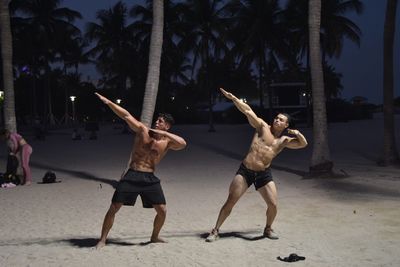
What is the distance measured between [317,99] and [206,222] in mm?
6635

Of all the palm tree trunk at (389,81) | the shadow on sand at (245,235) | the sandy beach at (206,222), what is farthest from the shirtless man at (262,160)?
the palm tree trunk at (389,81)

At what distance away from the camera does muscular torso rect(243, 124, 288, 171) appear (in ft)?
21.2

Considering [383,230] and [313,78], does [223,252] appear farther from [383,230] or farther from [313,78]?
[313,78]

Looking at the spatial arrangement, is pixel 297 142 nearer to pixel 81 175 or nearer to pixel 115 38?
pixel 81 175

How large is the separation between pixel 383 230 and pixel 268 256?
2193 mm

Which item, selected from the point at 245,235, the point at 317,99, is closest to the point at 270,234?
the point at 245,235

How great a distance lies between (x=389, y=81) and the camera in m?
15.8

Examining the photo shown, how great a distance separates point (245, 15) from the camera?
40.5 metres

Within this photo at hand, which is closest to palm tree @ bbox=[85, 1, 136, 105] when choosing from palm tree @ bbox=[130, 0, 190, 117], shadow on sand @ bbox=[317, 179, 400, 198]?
palm tree @ bbox=[130, 0, 190, 117]

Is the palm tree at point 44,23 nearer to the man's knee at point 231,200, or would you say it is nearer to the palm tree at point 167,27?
the palm tree at point 167,27

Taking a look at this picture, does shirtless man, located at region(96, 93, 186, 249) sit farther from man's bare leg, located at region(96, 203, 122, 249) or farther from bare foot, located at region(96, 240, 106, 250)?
bare foot, located at region(96, 240, 106, 250)

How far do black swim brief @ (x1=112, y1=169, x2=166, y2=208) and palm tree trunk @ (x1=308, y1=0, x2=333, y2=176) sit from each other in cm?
809

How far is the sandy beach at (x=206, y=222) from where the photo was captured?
6.03 meters

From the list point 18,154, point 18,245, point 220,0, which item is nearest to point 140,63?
point 220,0
